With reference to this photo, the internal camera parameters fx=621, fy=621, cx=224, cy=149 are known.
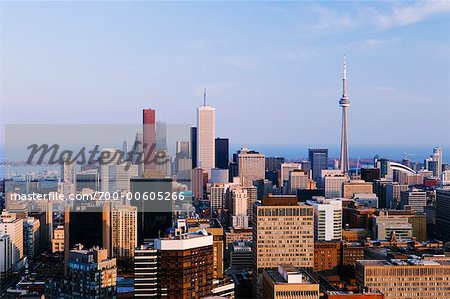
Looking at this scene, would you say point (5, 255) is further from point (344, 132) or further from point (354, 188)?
point (344, 132)

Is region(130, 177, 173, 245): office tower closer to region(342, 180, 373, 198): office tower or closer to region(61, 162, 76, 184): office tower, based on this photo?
region(61, 162, 76, 184): office tower

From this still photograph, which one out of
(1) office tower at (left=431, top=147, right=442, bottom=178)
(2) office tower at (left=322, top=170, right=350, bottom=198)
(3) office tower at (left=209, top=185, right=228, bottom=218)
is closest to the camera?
(3) office tower at (left=209, top=185, right=228, bottom=218)

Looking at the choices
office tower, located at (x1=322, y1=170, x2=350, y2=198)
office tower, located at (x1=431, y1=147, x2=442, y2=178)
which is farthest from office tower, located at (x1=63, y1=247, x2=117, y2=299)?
office tower, located at (x1=431, y1=147, x2=442, y2=178)

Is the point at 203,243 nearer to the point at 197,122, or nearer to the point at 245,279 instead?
the point at 245,279

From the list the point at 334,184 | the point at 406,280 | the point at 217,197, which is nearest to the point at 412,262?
the point at 406,280

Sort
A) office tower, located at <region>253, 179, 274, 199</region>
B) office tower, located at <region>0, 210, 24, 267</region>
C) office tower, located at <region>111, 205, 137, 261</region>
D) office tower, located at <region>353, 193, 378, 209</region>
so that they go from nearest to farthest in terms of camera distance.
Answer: office tower, located at <region>111, 205, 137, 261</region>
office tower, located at <region>0, 210, 24, 267</region>
office tower, located at <region>353, 193, 378, 209</region>
office tower, located at <region>253, 179, 274, 199</region>
